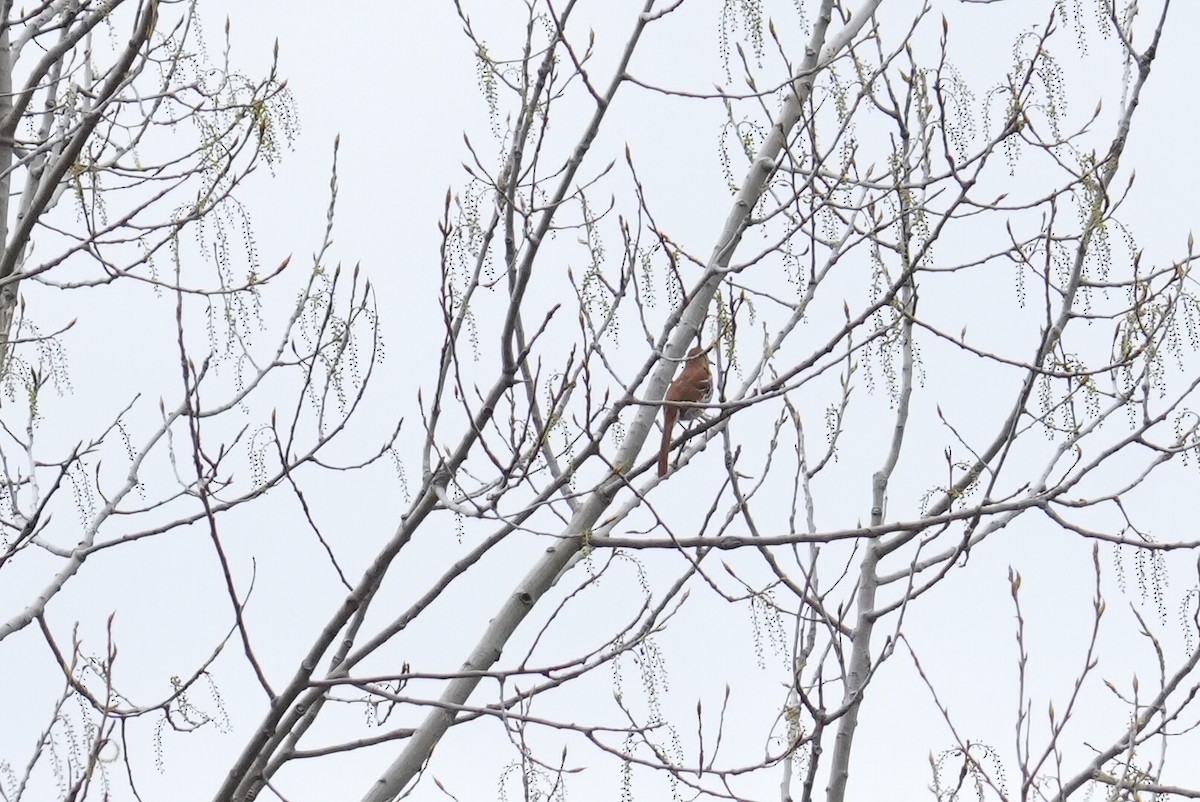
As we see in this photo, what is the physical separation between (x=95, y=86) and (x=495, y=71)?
2.86m

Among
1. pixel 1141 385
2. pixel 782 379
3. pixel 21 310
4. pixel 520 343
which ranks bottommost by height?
pixel 782 379

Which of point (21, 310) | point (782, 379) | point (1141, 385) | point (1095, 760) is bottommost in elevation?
point (1095, 760)

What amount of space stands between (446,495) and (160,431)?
2.40 m

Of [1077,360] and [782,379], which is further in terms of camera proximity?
[1077,360]

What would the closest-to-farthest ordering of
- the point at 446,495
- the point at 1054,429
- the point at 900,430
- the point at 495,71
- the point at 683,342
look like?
1. the point at 446,495
2. the point at 495,71
3. the point at 683,342
4. the point at 1054,429
5. the point at 900,430

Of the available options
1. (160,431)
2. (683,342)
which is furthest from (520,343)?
(160,431)

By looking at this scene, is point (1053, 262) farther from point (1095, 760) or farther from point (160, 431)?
point (160, 431)

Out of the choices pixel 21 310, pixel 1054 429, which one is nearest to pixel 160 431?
pixel 21 310

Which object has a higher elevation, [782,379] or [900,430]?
[900,430]

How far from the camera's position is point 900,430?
6441mm

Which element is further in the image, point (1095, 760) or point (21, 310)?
point (21, 310)

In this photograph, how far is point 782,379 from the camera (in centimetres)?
397

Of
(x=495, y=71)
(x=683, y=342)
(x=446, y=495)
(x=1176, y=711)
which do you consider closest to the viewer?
(x=446, y=495)

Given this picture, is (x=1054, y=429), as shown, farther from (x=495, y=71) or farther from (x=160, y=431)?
(x=160, y=431)
